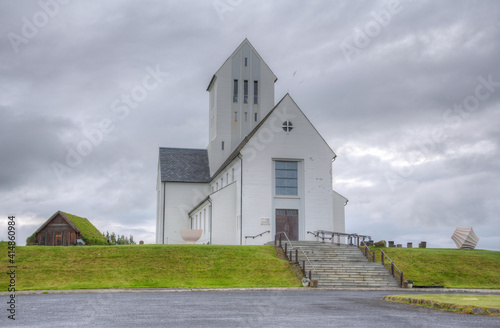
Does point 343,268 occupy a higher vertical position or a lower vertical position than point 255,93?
lower

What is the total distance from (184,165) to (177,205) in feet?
15.2

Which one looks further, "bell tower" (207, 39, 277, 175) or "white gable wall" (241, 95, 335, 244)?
"bell tower" (207, 39, 277, 175)

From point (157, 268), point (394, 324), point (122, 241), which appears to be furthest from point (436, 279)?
point (122, 241)

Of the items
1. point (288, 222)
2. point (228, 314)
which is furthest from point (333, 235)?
point (228, 314)

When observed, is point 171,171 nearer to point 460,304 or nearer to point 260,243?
point 260,243

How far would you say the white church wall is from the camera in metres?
51.5

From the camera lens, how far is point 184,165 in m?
54.6

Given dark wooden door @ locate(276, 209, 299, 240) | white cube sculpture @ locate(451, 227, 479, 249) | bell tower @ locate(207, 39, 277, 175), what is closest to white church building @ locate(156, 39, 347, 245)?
dark wooden door @ locate(276, 209, 299, 240)

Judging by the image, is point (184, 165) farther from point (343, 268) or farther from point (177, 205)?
point (343, 268)

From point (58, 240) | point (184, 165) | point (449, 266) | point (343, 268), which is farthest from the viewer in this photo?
point (184, 165)

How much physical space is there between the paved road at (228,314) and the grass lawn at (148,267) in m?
7.16

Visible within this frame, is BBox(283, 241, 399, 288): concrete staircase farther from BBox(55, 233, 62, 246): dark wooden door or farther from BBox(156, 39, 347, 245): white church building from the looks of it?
BBox(55, 233, 62, 246): dark wooden door

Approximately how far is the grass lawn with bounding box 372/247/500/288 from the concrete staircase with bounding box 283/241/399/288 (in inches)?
72.6

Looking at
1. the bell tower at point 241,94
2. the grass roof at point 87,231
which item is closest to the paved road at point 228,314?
the grass roof at point 87,231
